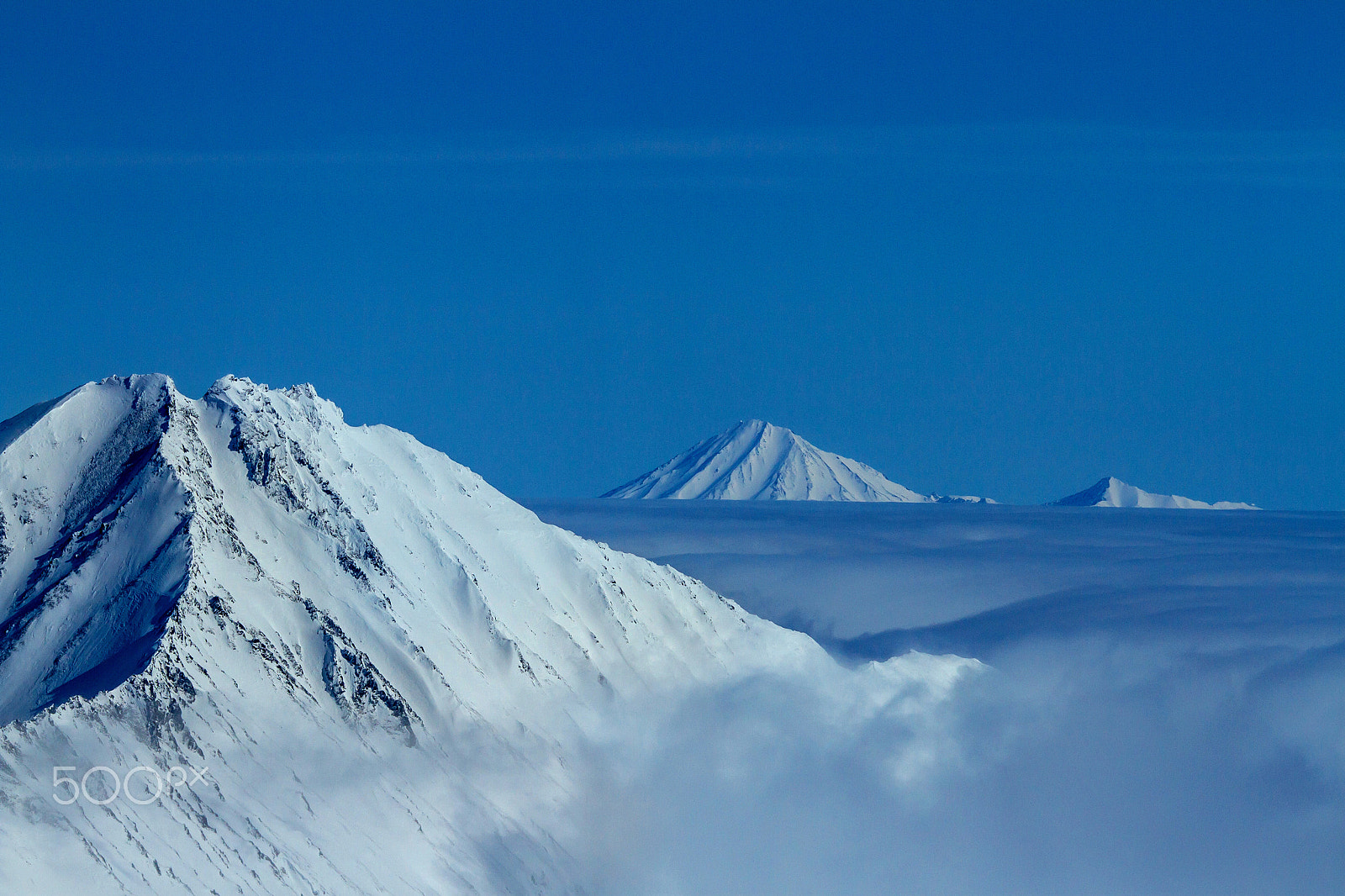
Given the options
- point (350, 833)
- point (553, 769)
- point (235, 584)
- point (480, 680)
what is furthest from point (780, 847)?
point (235, 584)

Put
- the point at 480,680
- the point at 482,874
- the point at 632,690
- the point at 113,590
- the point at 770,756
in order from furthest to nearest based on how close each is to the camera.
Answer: the point at 770,756
the point at 632,690
the point at 480,680
the point at 482,874
the point at 113,590

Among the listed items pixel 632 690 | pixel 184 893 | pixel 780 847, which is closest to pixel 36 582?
pixel 184 893

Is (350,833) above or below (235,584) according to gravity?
below

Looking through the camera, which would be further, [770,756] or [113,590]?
[770,756]

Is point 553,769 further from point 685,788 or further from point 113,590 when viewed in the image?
point 113,590

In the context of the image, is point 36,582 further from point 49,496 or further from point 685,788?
point 685,788

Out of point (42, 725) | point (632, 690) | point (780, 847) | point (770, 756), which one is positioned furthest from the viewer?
point (770, 756)

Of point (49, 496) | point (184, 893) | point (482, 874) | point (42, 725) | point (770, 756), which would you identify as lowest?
point (184, 893)
